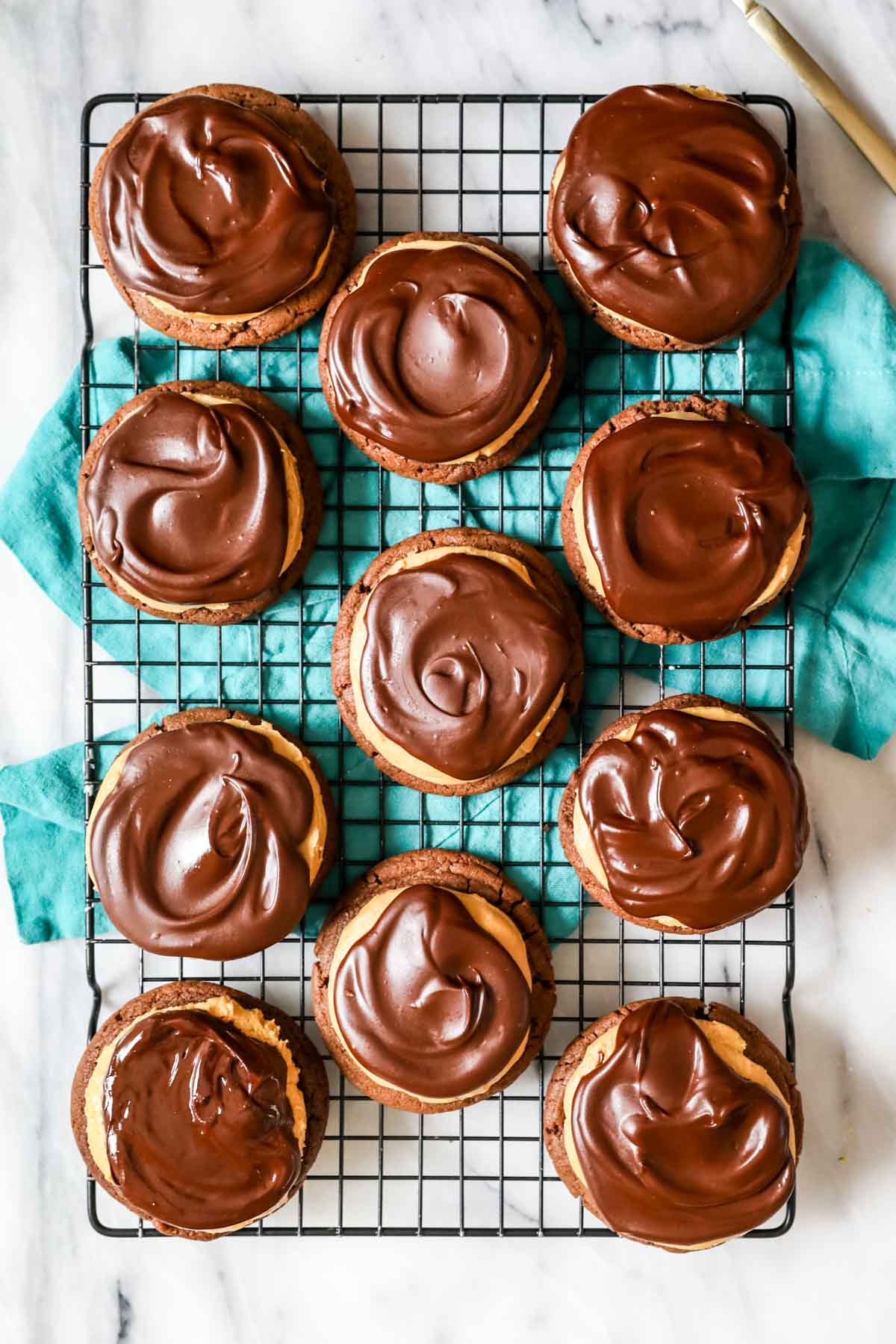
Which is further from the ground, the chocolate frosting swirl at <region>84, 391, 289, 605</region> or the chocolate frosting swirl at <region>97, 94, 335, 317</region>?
the chocolate frosting swirl at <region>97, 94, 335, 317</region>

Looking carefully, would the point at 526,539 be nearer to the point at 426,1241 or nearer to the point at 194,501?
the point at 194,501

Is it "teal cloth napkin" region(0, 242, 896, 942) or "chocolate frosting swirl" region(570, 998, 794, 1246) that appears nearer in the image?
"chocolate frosting swirl" region(570, 998, 794, 1246)

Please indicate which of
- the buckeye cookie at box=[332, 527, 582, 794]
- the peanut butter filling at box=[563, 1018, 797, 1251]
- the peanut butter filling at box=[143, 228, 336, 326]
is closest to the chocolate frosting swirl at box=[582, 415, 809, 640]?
the buckeye cookie at box=[332, 527, 582, 794]

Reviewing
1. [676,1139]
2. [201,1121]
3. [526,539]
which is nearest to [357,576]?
[526,539]

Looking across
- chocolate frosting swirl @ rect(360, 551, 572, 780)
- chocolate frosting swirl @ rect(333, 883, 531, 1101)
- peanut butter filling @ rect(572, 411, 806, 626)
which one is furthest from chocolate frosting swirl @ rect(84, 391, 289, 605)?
chocolate frosting swirl @ rect(333, 883, 531, 1101)

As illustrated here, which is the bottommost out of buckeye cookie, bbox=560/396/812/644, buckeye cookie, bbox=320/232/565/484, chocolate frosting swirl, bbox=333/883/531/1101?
chocolate frosting swirl, bbox=333/883/531/1101

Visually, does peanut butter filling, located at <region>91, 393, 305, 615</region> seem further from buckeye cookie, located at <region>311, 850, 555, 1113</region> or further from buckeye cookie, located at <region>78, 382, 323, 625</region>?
buckeye cookie, located at <region>311, 850, 555, 1113</region>
